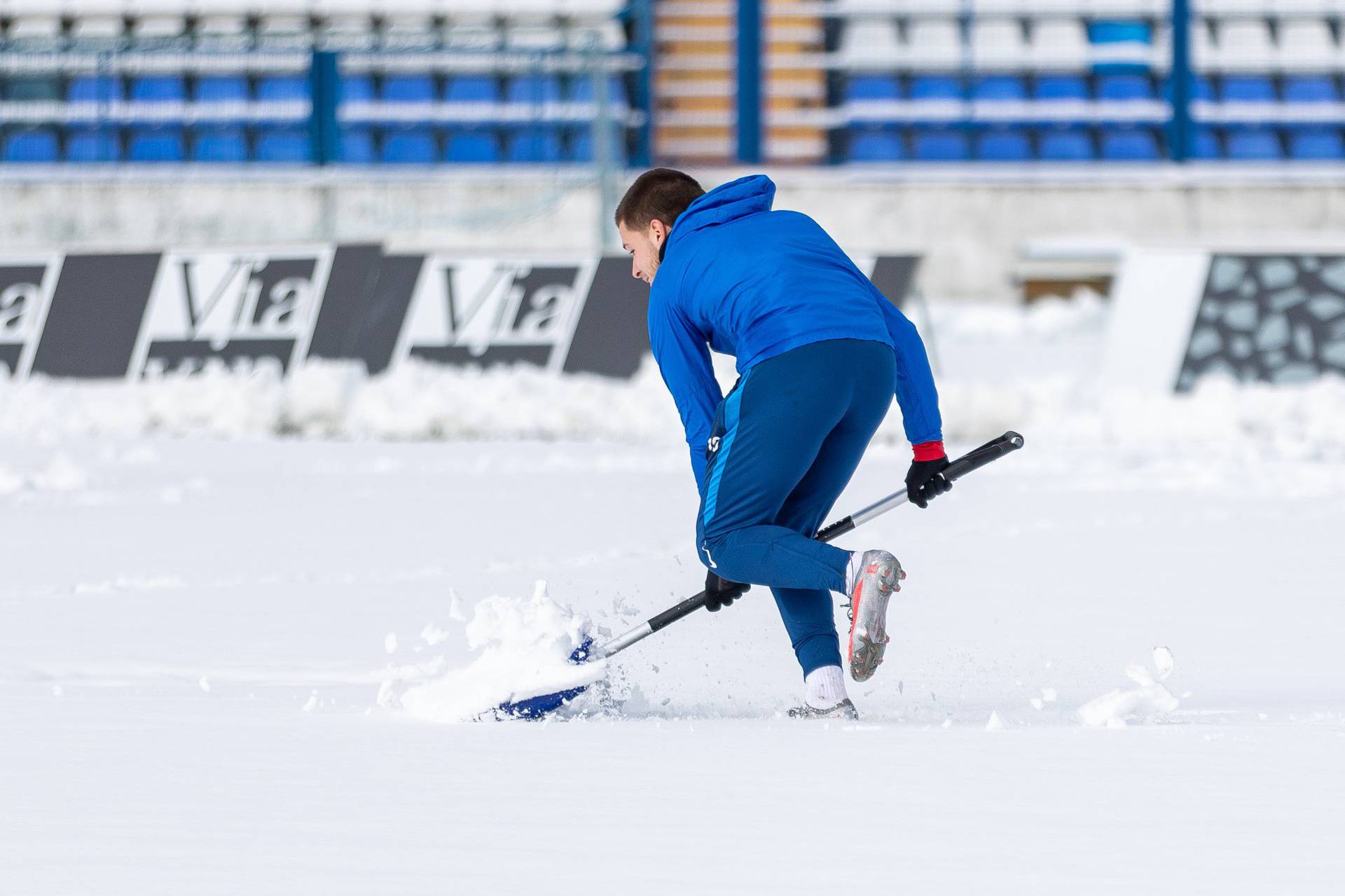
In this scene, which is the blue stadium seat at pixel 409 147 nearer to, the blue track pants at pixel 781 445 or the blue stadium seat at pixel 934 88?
the blue stadium seat at pixel 934 88

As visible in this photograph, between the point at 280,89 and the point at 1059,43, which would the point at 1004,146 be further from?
the point at 280,89

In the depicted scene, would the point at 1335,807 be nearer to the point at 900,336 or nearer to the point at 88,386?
the point at 900,336

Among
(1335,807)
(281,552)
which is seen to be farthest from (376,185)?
(1335,807)

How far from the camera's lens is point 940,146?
22.4m

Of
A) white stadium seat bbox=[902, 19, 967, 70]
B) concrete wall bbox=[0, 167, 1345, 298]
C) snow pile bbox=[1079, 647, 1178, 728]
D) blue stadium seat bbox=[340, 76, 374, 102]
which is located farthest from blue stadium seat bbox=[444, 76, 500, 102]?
snow pile bbox=[1079, 647, 1178, 728]

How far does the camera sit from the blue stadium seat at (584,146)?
63.2 feet

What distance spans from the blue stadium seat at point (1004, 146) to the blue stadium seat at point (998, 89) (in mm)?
367

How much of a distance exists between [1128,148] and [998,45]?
1.72m

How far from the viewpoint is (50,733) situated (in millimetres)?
4195

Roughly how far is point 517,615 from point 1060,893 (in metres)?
1.92

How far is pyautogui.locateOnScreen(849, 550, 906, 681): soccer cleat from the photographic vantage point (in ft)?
13.1

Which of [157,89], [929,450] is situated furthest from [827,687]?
[157,89]

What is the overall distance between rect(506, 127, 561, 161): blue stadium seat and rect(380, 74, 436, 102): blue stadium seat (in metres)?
1.30

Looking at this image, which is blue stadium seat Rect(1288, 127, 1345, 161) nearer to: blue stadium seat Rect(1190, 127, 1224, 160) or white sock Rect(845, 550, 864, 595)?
blue stadium seat Rect(1190, 127, 1224, 160)
